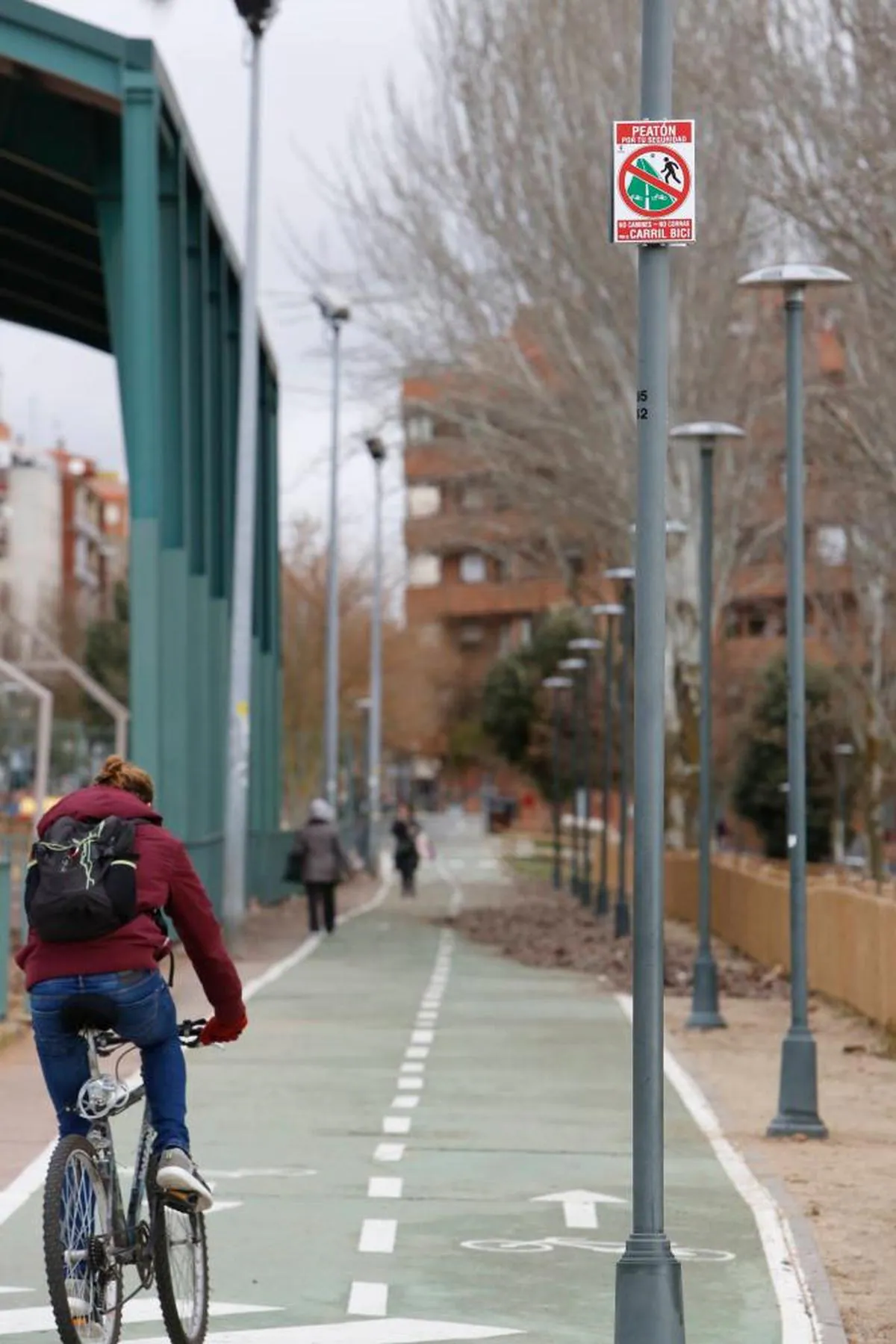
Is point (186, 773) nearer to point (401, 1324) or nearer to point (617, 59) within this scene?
point (617, 59)

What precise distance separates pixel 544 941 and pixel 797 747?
23.1 meters

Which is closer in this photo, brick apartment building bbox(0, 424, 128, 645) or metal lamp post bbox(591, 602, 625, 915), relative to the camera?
metal lamp post bbox(591, 602, 625, 915)

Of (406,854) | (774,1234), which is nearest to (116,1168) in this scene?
(774,1234)

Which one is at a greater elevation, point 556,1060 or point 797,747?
point 797,747

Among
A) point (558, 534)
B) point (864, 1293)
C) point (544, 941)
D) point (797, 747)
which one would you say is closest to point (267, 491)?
point (558, 534)

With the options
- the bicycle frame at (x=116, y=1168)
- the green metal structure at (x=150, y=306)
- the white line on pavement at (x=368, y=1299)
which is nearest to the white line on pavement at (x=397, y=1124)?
the white line on pavement at (x=368, y=1299)

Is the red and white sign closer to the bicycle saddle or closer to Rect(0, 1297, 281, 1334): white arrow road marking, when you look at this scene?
the bicycle saddle

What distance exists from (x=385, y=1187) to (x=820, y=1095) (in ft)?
21.4

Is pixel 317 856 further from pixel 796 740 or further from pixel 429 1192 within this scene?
pixel 429 1192

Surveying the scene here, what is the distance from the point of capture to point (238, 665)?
3662 centimetres

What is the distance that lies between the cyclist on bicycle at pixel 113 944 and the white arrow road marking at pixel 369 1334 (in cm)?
93

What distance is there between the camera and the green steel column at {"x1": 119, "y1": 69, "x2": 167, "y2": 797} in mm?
33281

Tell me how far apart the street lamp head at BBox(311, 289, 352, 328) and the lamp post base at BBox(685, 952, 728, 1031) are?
26557 mm

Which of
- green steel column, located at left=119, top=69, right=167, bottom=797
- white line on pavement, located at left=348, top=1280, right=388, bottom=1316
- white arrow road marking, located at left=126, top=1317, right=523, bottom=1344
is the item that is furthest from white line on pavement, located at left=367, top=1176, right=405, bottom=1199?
green steel column, located at left=119, top=69, right=167, bottom=797
